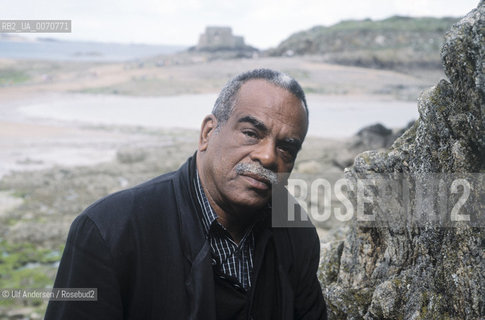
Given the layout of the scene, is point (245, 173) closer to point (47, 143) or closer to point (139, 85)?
point (47, 143)

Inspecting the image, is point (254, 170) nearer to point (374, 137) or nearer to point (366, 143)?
point (366, 143)

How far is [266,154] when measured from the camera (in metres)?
2.93

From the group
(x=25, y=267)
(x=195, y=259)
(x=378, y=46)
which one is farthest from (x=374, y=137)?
(x=378, y=46)

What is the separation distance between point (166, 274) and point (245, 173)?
73 cm

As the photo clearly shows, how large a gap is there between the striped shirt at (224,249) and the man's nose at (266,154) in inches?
16.1

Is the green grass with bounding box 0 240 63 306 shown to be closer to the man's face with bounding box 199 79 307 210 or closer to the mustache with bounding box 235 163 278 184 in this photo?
the man's face with bounding box 199 79 307 210

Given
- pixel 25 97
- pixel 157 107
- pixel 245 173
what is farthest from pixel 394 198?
pixel 25 97

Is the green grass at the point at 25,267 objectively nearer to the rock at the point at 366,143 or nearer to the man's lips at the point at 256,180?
the man's lips at the point at 256,180

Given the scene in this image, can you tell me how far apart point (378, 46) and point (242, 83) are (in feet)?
189

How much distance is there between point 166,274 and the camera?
8.97 feet

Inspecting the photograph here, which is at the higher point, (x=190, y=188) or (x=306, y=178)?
(x=190, y=188)

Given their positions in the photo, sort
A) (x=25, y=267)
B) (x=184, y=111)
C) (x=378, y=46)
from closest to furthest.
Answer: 1. (x=25, y=267)
2. (x=184, y=111)
3. (x=378, y=46)

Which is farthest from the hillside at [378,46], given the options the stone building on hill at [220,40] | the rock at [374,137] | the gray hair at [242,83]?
the gray hair at [242,83]

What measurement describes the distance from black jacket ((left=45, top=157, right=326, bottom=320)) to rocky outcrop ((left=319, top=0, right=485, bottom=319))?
0.66 m
